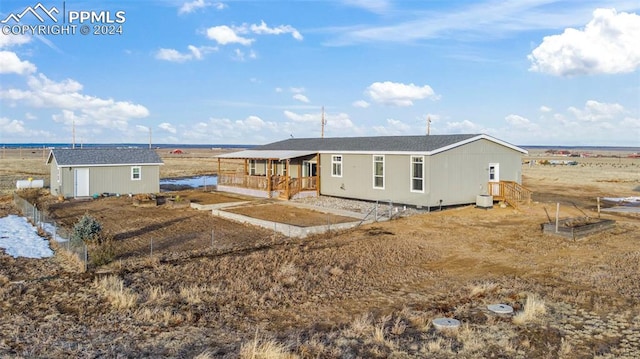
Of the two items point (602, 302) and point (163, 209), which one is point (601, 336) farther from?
point (163, 209)

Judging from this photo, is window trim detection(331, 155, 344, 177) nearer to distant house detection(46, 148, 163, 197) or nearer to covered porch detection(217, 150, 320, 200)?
covered porch detection(217, 150, 320, 200)

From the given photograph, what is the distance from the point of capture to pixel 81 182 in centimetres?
3038

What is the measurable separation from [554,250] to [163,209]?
56.7ft

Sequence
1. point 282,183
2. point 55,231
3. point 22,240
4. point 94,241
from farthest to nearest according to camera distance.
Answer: point 282,183
point 55,231
point 22,240
point 94,241

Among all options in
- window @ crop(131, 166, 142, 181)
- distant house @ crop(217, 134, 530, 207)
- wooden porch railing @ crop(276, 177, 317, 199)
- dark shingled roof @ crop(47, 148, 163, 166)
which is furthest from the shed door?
wooden porch railing @ crop(276, 177, 317, 199)

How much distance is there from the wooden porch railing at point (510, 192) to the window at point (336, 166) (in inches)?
292

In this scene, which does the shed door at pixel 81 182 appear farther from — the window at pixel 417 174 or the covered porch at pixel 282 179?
the window at pixel 417 174

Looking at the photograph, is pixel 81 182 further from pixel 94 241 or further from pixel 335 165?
pixel 94 241

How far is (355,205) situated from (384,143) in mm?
3578

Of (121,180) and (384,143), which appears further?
(121,180)

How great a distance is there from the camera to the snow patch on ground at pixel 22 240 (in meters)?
15.2

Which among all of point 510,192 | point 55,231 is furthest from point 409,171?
point 55,231

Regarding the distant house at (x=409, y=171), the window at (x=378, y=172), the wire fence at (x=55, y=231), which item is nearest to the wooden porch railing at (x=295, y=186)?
the distant house at (x=409, y=171)

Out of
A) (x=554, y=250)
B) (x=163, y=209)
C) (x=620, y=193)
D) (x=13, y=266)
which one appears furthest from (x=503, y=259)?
(x=620, y=193)
